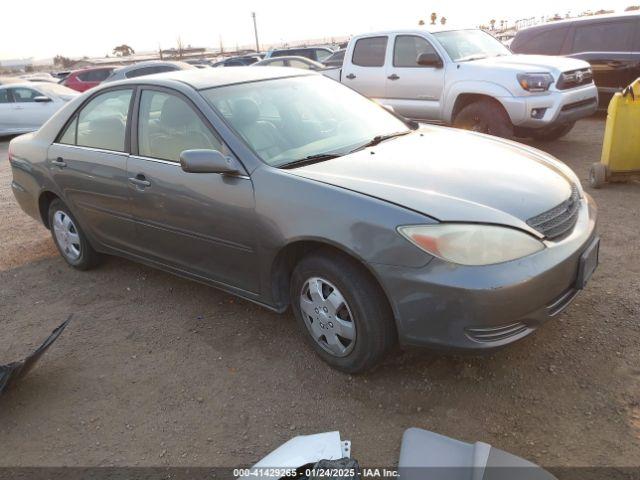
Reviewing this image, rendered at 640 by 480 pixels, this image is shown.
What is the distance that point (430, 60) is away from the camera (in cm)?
778

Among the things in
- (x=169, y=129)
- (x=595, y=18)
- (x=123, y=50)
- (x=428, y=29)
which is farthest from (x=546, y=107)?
(x=123, y=50)

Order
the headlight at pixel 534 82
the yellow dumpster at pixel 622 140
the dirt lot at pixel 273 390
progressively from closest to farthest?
the dirt lot at pixel 273 390 → the yellow dumpster at pixel 622 140 → the headlight at pixel 534 82

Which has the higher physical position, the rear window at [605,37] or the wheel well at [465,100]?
the rear window at [605,37]

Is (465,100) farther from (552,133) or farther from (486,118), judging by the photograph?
(552,133)

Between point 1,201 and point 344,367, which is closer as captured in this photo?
point 344,367

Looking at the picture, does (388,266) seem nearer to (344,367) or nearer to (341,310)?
(341,310)

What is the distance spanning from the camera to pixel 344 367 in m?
2.98

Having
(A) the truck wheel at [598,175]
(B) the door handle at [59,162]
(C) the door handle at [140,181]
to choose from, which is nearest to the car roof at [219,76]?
(C) the door handle at [140,181]

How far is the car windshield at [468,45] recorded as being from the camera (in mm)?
7793

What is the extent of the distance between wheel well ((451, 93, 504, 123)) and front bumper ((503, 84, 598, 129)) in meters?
0.41

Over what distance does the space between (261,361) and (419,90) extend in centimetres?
587

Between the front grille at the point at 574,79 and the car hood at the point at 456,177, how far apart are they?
4064mm

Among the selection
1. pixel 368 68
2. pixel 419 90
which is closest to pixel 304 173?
pixel 419 90

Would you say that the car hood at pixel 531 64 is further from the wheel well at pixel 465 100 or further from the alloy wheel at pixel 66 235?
the alloy wheel at pixel 66 235
